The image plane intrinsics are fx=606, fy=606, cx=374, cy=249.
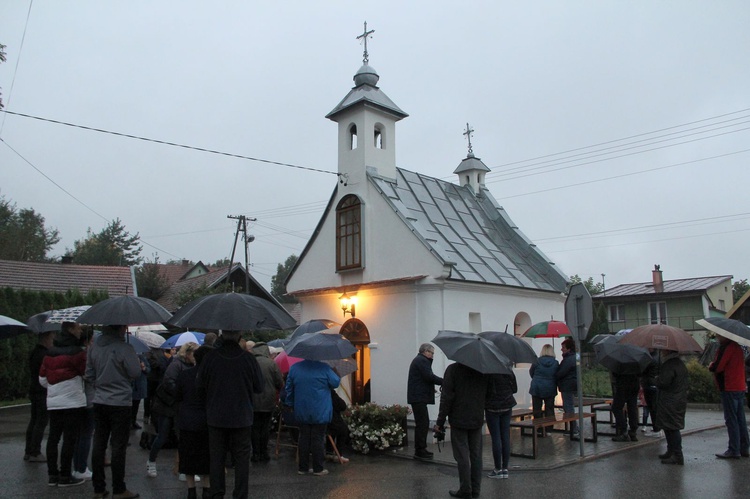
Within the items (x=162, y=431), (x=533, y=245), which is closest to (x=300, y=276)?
(x=533, y=245)

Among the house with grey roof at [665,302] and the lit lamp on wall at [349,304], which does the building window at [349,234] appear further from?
the house with grey roof at [665,302]

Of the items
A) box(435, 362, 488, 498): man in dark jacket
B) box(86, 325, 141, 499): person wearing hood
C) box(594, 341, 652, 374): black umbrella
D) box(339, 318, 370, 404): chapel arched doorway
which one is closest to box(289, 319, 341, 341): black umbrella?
box(339, 318, 370, 404): chapel arched doorway

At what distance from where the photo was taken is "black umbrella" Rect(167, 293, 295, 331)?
6539mm

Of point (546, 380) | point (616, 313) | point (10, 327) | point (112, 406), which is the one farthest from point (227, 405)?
point (616, 313)

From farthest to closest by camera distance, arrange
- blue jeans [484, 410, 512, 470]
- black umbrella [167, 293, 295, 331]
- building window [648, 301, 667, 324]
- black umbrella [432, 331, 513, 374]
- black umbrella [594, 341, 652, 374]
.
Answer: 1. building window [648, 301, 667, 324]
2. black umbrella [594, 341, 652, 374]
3. blue jeans [484, 410, 512, 470]
4. black umbrella [432, 331, 513, 374]
5. black umbrella [167, 293, 295, 331]

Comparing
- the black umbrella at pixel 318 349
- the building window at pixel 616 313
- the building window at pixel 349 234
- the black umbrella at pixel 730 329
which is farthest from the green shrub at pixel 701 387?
the building window at pixel 616 313

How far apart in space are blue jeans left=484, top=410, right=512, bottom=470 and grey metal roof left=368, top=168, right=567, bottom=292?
488 centimetres

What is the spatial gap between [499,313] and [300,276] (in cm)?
572

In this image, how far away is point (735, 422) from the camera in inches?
383

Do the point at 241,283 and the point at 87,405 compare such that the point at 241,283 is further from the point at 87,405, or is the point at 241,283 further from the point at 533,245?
the point at 87,405

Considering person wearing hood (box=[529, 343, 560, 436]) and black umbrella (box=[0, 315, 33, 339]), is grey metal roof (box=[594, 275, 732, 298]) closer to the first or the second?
person wearing hood (box=[529, 343, 560, 436])

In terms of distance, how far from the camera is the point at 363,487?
812 cm

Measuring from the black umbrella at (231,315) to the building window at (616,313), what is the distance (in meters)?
40.4

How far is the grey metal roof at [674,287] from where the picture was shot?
39812 millimetres
